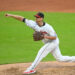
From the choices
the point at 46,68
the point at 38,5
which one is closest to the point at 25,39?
the point at 46,68

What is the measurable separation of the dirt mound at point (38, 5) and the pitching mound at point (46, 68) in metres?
10.6

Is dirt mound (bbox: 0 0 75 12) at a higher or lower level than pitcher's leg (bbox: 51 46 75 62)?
higher

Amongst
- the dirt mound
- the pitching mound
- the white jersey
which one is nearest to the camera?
the white jersey

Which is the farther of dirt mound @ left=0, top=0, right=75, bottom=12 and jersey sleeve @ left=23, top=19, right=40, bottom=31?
dirt mound @ left=0, top=0, right=75, bottom=12

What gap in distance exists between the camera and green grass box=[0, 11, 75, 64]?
10.2 m

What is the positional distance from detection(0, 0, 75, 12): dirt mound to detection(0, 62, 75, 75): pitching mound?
1063cm

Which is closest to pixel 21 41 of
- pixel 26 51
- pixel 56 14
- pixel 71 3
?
pixel 26 51

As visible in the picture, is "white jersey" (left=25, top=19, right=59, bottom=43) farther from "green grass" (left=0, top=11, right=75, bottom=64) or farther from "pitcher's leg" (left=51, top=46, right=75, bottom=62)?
"green grass" (left=0, top=11, right=75, bottom=64)

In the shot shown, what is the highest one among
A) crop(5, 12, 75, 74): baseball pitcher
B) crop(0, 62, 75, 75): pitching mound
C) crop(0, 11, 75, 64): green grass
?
crop(5, 12, 75, 74): baseball pitcher

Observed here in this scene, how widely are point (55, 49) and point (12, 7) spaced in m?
12.6

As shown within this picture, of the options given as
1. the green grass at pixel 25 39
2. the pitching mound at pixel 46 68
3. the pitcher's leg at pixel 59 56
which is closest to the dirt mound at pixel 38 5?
the green grass at pixel 25 39

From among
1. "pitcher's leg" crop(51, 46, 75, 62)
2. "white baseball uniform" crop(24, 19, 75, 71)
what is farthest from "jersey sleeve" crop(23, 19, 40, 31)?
"pitcher's leg" crop(51, 46, 75, 62)

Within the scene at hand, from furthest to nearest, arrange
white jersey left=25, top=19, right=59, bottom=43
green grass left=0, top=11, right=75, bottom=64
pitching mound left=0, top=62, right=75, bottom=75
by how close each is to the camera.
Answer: green grass left=0, top=11, right=75, bottom=64
pitching mound left=0, top=62, right=75, bottom=75
white jersey left=25, top=19, right=59, bottom=43

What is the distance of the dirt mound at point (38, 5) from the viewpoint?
64.6 feet
